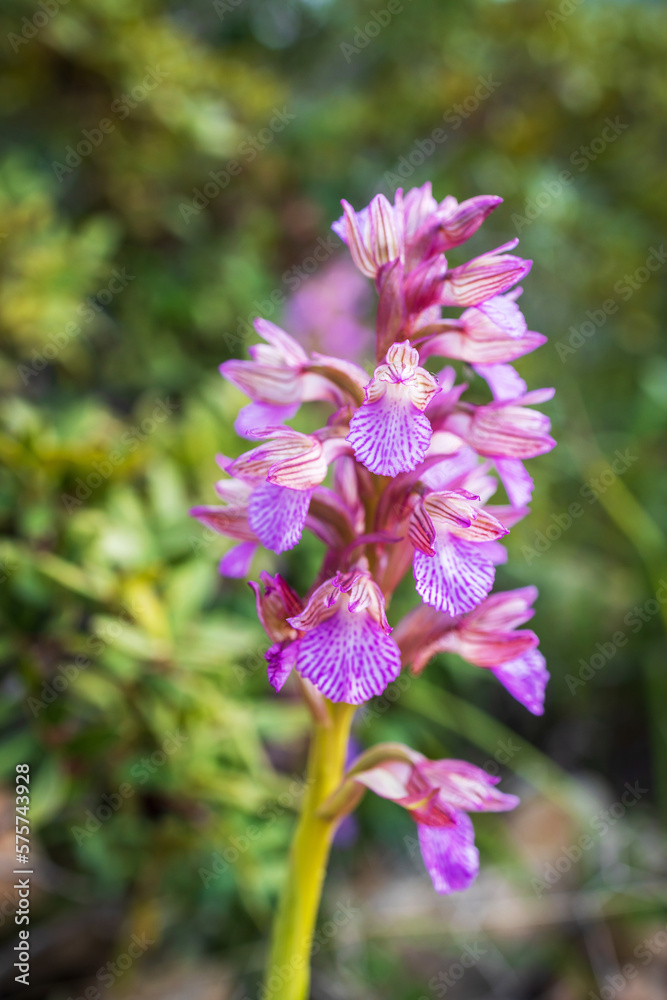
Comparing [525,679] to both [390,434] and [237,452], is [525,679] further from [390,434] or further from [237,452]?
[237,452]

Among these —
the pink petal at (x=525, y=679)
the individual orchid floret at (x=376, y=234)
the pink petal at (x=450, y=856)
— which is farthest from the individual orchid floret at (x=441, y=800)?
the individual orchid floret at (x=376, y=234)

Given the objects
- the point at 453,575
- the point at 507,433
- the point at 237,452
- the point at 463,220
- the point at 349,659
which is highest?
the point at 463,220

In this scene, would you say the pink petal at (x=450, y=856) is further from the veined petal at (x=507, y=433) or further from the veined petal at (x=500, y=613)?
the veined petal at (x=507, y=433)

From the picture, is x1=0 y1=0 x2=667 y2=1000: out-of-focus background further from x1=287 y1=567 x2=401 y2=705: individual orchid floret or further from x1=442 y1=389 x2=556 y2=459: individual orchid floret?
x1=442 y1=389 x2=556 y2=459: individual orchid floret

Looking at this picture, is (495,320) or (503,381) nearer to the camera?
(495,320)

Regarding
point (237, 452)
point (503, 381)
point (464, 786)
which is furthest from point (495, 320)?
point (237, 452)

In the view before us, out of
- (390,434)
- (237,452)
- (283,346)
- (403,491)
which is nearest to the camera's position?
(390,434)
